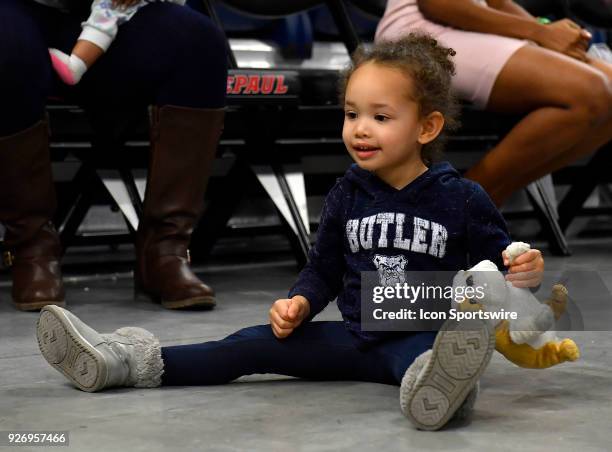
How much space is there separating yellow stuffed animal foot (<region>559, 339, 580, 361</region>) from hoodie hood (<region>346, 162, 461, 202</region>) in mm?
269

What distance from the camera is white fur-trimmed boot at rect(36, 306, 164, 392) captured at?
141 centimetres

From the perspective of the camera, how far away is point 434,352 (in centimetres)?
118

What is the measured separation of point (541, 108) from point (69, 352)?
1470 mm

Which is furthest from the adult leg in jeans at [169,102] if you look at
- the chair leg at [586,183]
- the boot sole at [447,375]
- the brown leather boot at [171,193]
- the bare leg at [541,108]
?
the chair leg at [586,183]

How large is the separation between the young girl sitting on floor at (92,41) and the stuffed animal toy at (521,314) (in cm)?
98

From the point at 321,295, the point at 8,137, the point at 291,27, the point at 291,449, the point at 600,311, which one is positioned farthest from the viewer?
the point at 291,27

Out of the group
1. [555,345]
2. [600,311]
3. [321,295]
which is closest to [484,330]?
[555,345]

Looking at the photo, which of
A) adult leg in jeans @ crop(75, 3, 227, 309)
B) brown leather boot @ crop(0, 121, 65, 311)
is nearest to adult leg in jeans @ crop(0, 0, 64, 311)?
brown leather boot @ crop(0, 121, 65, 311)

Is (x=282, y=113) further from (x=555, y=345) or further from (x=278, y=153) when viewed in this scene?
(x=555, y=345)

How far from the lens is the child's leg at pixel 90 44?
2066 mm

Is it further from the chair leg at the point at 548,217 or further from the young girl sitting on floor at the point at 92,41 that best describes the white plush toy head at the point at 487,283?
the chair leg at the point at 548,217

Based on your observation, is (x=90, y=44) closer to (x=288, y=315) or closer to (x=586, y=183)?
(x=288, y=315)

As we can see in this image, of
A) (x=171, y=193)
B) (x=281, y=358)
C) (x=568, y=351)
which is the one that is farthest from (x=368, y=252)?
(x=171, y=193)

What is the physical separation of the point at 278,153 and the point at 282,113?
123mm
